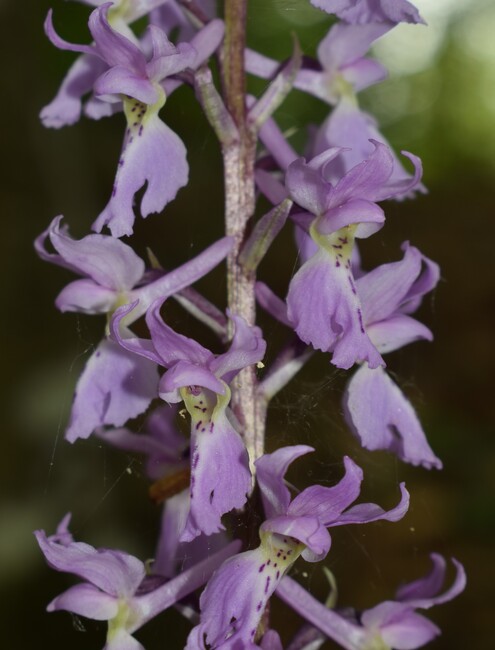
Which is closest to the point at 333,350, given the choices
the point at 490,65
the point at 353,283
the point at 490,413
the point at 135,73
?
the point at 353,283

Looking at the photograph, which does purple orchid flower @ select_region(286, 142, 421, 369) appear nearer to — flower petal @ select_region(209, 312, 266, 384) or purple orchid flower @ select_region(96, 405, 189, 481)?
flower petal @ select_region(209, 312, 266, 384)

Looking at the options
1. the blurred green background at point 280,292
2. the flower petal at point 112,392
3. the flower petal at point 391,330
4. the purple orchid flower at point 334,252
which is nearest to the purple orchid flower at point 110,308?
the flower petal at point 112,392

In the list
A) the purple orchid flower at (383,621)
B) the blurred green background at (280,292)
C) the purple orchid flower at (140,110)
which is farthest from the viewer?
the blurred green background at (280,292)

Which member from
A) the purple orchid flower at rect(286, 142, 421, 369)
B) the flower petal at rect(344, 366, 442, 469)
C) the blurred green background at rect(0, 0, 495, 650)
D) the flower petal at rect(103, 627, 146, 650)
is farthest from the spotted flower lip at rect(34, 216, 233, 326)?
the blurred green background at rect(0, 0, 495, 650)

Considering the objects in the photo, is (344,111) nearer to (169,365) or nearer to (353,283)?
(353,283)

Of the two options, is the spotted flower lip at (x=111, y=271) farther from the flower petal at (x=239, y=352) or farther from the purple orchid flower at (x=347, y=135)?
the purple orchid flower at (x=347, y=135)
